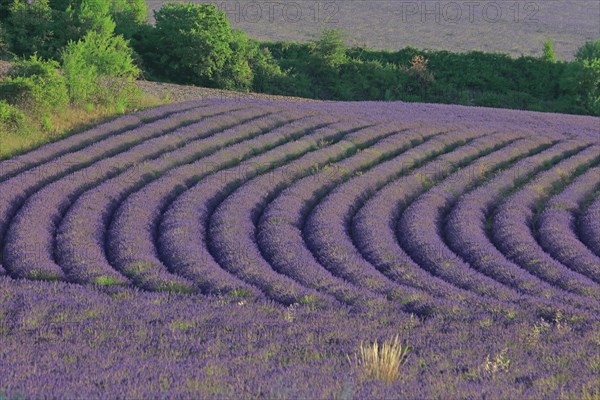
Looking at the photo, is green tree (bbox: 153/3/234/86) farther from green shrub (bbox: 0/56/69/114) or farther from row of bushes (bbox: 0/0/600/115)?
green shrub (bbox: 0/56/69/114)

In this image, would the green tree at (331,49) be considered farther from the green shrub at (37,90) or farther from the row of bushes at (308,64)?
the green shrub at (37,90)

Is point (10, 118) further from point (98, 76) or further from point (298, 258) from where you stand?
point (298, 258)

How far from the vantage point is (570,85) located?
51.3m

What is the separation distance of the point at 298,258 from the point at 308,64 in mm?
37542

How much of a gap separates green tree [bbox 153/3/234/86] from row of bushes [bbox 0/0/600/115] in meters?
0.05

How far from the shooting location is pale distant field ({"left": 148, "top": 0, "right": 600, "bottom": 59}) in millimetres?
65312

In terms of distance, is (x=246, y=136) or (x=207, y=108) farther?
(x=207, y=108)

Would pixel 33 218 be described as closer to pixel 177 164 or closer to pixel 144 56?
pixel 177 164

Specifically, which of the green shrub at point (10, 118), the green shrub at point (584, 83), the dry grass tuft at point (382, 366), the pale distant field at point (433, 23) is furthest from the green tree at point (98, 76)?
the green shrub at point (584, 83)

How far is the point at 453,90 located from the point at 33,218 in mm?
37252

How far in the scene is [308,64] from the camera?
52000 millimetres

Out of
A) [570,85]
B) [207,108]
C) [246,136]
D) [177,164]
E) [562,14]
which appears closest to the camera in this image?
[177,164]

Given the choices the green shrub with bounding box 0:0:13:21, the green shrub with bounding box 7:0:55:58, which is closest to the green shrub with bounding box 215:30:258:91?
the green shrub with bounding box 7:0:55:58

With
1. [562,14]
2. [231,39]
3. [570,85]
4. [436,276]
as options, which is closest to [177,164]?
[436,276]
